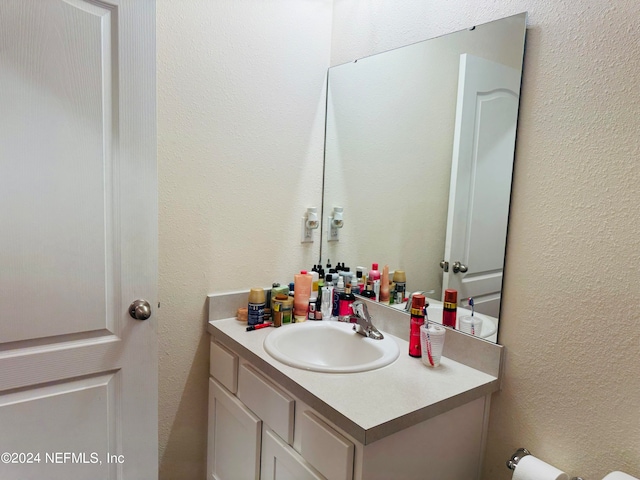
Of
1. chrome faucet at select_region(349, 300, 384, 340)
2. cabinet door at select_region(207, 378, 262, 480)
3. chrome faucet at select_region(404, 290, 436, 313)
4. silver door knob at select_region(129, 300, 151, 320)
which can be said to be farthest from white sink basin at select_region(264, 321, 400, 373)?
silver door knob at select_region(129, 300, 151, 320)

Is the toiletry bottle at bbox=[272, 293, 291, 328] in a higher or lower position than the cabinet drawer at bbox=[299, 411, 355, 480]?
→ higher

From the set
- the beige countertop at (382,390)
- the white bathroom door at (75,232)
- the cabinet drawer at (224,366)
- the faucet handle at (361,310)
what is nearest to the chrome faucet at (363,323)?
the faucet handle at (361,310)

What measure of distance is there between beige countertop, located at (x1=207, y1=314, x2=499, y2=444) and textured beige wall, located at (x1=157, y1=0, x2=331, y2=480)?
37 centimetres

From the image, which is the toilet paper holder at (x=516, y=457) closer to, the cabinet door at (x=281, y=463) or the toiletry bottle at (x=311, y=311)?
the cabinet door at (x=281, y=463)

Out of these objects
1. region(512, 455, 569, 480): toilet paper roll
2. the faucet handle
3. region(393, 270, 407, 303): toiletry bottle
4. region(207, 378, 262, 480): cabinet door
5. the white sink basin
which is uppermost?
region(393, 270, 407, 303): toiletry bottle

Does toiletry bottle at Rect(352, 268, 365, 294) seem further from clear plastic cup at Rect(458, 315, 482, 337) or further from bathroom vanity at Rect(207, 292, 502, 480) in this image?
clear plastic cup at Rect(458, 315, 482, 337)

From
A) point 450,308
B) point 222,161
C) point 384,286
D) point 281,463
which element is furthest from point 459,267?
point 222,161

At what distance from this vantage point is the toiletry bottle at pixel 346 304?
1.66 metres

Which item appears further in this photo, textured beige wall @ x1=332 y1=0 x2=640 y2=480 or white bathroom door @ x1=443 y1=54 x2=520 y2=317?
white bathroom door @ x1=443 y1=54 x2=520 y2=317

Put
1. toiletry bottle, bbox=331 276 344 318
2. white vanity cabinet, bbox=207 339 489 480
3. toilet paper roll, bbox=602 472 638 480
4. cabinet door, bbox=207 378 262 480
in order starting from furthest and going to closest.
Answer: toiletry bottle, bbox=331 276 344 318, cabinet door, bbox=207 378 262 480, white vanity cabinet, bbox=207 339 489 480, toilet paper roll, bbox=602 472 638 480

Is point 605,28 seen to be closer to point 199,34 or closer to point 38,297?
point 199,34

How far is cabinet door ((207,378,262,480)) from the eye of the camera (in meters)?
1.38

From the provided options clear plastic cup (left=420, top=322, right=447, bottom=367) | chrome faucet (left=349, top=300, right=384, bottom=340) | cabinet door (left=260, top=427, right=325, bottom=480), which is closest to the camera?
cabinet door (left=260, top=427, right=325, bottom=480)

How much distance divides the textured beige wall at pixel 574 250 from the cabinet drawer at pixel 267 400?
60 cm
